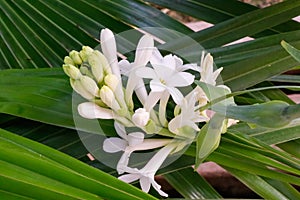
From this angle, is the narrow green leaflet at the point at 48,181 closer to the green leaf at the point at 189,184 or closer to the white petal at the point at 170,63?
the white petal at the point at 170,63

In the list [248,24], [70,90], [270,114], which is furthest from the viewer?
[248,24]

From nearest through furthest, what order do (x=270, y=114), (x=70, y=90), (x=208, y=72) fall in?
1. (x=270, y=114)
2. (x=208, y=72)
3. (x=70, y=90)

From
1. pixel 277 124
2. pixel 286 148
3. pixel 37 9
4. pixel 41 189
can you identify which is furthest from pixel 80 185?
pixel 37 9

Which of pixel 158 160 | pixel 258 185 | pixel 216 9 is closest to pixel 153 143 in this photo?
pixel 158 160

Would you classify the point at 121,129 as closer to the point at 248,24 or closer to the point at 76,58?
the point at 76,58

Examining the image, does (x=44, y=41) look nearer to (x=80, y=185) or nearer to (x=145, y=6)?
(x=145, y=6)

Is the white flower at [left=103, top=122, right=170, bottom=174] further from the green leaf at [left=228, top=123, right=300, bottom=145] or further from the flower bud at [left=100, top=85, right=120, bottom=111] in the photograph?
the green leaf at [left=228, top=123, right=300, bottom=145]

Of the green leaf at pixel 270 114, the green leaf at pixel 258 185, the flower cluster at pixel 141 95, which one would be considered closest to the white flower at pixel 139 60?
the flower cluster at pixel 141 95

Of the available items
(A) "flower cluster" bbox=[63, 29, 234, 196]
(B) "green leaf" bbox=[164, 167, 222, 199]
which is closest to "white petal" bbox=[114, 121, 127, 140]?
(A) "flower cluster" bbox=[63, 29, 234, 196]
